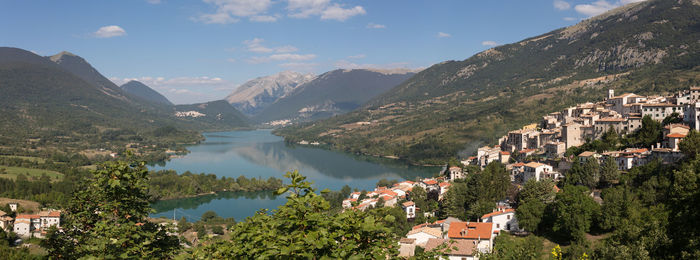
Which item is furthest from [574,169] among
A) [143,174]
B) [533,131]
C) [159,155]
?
[159,155]

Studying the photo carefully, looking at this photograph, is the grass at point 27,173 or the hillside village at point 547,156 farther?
the grass at point 27,173

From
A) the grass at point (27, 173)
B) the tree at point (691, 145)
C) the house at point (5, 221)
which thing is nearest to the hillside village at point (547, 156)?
the tree at point (691, 145)


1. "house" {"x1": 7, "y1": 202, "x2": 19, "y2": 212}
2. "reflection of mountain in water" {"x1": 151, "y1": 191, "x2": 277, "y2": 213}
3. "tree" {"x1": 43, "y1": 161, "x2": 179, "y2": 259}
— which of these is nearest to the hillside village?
"tree" {"x1": 43, "y1": 161, "x2": 179, "y2": 259}

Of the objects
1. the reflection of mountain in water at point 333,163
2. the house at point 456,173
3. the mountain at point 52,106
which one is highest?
the mountain at point 52,106

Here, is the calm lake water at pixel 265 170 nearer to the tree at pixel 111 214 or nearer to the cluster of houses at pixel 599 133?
the cluster of houses at pixel 599 133

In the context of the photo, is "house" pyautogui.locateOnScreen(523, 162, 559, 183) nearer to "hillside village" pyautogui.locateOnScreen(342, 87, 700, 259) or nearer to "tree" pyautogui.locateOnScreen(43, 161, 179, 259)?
"hillside village" pyautogui.locateOnScreen(342, 87, 700, 259)
